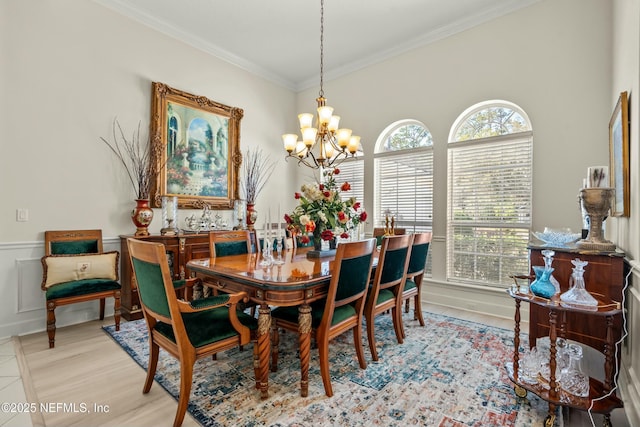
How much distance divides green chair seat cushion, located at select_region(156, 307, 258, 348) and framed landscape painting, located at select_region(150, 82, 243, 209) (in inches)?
91.4

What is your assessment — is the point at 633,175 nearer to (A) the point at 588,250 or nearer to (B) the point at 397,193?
(A) the point at 588,250

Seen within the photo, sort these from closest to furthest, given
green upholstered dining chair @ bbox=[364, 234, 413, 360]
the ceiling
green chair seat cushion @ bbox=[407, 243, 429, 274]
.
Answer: green upholstered dining chair @ bbox=[364, 234, 413, 360], green chair seat cushion @ bbox=[407, 243, 429, 274], the ceiling

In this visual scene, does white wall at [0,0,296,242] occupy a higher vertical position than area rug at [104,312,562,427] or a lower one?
higher

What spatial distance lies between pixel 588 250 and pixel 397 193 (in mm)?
2702

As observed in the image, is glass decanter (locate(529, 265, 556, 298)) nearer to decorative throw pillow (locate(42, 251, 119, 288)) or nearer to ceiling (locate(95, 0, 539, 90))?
ceiling (locate(95, 0, 539, 90))

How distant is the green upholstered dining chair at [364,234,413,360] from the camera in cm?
237

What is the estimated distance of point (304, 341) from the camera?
1916mm

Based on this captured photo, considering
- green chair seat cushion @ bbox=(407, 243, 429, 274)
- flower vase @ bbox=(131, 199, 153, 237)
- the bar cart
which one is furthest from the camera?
flower vase @ bbox=(131, 199, 153, 237)

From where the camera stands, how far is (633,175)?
5.90 ft

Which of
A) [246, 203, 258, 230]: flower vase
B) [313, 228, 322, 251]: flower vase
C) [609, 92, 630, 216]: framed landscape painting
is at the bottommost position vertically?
[313, 228, 322, 251]: flower vase

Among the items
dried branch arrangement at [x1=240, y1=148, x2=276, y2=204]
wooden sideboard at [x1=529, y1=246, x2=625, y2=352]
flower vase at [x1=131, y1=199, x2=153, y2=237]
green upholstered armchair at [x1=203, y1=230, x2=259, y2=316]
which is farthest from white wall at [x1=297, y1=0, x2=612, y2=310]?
flower vase at [x1=131, y1=199, x2=153, y2=237]

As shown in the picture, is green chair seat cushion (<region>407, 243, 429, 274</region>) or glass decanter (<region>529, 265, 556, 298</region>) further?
green chair seat cushion (<region>407, 243, 429, 274</region>)

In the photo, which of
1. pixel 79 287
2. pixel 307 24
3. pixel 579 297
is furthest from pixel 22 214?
pixel 579 297

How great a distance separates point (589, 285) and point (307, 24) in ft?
12.9
